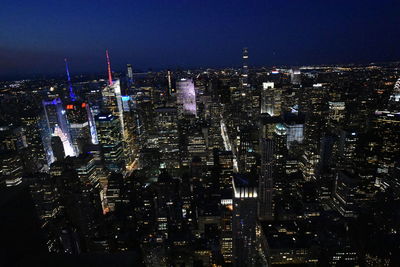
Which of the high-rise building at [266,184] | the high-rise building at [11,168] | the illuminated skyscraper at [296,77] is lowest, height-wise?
the high-rise building at [266,184]

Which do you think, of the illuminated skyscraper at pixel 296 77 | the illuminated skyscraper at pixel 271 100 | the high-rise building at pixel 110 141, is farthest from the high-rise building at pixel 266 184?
the illuminated skyscraper at pixel 296 77

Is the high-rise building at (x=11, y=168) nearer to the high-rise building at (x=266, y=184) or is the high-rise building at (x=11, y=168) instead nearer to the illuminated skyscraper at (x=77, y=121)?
the illuminated skyscraper at (x=77, y=121)

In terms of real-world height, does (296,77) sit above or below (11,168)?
above

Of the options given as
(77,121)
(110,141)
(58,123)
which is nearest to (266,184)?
(110,141)

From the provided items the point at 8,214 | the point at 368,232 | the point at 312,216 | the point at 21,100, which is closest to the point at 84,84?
the point at 21,100

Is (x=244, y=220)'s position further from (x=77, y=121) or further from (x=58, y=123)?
(x=58, y=123)

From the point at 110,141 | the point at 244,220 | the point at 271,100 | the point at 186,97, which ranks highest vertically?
the point at 186,97

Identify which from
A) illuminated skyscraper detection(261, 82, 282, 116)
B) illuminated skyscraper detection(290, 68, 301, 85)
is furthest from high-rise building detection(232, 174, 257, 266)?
illuminated skyscraper detection(290, 68, 301, 85)

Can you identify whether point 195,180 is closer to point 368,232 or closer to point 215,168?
point 215,168
